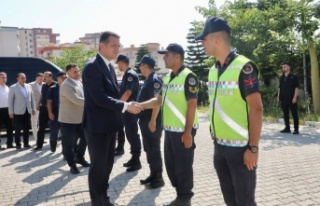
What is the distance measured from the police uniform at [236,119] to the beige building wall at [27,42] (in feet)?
347

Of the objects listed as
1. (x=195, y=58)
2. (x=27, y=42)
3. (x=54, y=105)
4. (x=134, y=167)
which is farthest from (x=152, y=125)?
(x=27, y=42)

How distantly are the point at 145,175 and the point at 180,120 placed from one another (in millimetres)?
1978

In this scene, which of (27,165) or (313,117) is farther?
(313,117)

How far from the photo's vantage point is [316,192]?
403cm

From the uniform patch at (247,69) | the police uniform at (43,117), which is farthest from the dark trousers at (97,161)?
the police uniform at (43,117)

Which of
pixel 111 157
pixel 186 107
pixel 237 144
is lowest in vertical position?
pixel 111 157

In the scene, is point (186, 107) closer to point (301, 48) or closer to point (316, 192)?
point (316, 192)

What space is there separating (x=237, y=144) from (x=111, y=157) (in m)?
1.85

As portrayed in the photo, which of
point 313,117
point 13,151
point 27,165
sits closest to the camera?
point 27,165

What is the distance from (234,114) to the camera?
2.43 metres

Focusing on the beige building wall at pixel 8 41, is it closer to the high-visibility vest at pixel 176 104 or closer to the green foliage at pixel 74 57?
the green foliage at pixel 74 57

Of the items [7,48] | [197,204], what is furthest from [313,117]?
[7,48]

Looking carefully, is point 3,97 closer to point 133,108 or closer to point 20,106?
point 20,106

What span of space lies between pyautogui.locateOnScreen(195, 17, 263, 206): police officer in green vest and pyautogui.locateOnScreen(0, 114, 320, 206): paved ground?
1475 mm
